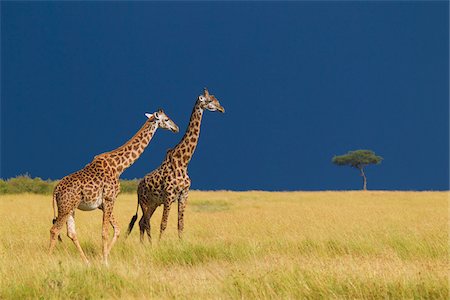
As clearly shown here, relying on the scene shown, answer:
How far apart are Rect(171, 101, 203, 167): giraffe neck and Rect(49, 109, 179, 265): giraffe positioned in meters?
1.18

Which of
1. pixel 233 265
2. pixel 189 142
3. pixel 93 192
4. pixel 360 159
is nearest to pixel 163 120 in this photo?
pixel 189 142

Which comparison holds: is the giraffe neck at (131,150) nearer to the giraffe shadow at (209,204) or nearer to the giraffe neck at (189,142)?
the giraffe neck at (189,142)

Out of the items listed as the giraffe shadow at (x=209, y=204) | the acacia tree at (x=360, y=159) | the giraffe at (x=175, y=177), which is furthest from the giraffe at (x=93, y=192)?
the acacia tree at (x=360, y=159)

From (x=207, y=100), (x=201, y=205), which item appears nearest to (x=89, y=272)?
(x=207, y=100)

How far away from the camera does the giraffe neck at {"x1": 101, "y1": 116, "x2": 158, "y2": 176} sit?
10.9 meters

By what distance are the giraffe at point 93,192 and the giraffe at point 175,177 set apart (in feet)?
3.56

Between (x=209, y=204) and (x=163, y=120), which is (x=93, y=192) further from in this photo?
(x=209, y=204)

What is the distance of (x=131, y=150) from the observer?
11141mm

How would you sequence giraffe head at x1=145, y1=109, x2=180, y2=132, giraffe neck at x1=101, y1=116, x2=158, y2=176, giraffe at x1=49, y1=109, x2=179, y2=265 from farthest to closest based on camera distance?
giraffe head at x1=145, y1=109, x2=180, y2=132, giraffe neck at x1=101, y1=116, x2=158, y2=176, giraffe at x1=49, y1=109, x2=179, y2=265

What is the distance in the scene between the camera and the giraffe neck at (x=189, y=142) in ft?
39.9

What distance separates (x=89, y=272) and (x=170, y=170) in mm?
4030

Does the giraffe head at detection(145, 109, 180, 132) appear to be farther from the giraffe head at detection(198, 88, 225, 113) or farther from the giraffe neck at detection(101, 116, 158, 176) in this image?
the giraffe head at detection(198, 88, 225, 113)

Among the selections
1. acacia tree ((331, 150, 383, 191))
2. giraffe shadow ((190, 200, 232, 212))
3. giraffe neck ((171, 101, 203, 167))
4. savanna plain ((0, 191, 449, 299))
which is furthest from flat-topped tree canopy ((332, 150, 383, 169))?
giraffe neck ((171, 101, 203, 167))

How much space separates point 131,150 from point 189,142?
1.57m
